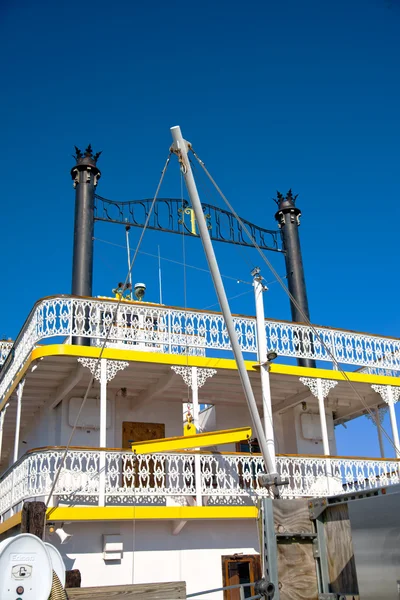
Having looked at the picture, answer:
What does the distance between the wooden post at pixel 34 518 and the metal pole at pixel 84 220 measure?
238 inches

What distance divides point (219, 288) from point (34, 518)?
16.6 ft

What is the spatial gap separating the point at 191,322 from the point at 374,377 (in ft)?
16.7

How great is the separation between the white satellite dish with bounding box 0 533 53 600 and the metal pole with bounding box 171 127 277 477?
9.32ft

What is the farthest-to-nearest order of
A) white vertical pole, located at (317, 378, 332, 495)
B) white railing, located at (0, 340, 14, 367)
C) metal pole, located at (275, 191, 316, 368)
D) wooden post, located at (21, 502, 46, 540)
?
metal pole, located at (275, 191, 316, 368) → white railing, located at (0, 340, 14, 367) → white vertical pole, located at (317, 378, 332, 495) → wooden post, located at (21, 502, 46, 540)

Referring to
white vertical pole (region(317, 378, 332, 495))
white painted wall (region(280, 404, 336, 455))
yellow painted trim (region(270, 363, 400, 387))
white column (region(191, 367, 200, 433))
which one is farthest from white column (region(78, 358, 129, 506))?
white painted wall (region(280, 404, 336, 455))

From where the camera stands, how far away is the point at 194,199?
28.0 feet

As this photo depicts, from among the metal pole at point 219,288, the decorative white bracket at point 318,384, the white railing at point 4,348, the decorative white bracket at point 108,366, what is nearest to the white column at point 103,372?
the decorative white bracket at point 108,366

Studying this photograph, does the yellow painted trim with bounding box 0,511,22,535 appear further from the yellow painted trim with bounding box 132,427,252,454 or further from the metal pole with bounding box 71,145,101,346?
the metal pole with bounding box 71,145,101,346

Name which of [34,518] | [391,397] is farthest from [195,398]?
[391,397]

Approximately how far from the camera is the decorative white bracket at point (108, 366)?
41.2 feet

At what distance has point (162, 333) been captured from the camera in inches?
533

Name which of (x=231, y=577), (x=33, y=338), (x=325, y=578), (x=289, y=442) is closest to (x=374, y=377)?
(x=289, y=442)

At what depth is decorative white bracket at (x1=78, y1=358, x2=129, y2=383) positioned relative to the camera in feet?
41.2

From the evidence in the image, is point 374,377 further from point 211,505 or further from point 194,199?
point 194,199
